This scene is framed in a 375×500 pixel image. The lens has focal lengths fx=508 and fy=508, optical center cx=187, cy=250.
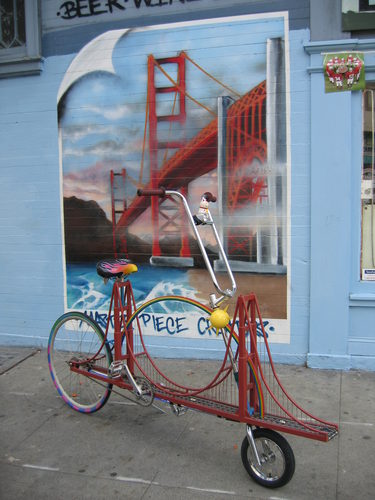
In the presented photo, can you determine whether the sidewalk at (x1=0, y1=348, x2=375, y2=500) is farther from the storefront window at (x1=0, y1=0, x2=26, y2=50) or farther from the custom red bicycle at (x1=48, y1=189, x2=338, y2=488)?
the storefront window at (x1=0, y1=0, x2=26, y2=50)

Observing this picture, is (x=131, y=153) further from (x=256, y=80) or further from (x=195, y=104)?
(x=256, y=80)

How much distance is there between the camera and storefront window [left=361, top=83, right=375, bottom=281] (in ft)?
17.0

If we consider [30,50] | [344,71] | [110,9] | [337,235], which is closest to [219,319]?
[337,235]

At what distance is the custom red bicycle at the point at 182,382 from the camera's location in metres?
3.22

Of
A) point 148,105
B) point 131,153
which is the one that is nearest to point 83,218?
point 131,153

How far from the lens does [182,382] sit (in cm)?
498

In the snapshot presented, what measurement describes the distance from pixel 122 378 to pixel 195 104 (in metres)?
3.05

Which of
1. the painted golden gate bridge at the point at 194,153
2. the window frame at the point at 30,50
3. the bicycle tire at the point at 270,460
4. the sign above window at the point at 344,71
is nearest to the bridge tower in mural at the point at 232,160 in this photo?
the painted golden gate bridge at the point at 194,153

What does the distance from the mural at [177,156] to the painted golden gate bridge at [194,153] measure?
0.01 meters

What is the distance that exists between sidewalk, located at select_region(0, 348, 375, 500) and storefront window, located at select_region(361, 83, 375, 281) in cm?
119

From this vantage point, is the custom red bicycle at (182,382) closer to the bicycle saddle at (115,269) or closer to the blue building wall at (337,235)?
the bicycle saddle at (115,269)

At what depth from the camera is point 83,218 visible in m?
5.95

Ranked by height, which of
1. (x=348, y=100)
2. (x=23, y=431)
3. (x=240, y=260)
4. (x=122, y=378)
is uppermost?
(x=348, y=100)

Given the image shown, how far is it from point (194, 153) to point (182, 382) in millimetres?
2418
